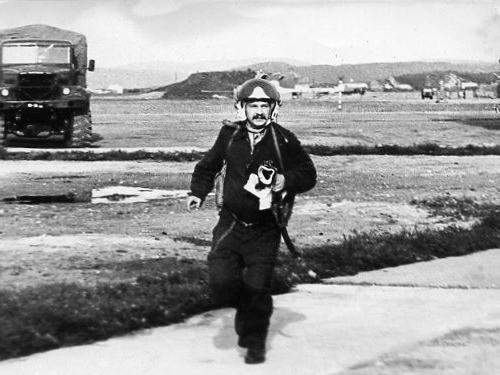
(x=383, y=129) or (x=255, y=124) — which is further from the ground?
(x=255, y=124)

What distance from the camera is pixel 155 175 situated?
15.8 metres

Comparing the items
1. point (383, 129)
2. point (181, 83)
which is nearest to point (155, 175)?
point (383, 129)

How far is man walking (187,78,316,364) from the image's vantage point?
5.40m

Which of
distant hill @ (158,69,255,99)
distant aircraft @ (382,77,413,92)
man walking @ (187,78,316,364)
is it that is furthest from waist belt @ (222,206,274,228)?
distant aircraft @ (382,77,413,92)

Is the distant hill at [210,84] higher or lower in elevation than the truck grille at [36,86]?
lower

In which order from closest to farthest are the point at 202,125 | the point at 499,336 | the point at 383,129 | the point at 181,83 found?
the point at 499,336 → the point at 383,129 → the point at 202,125 → the point at 181,83

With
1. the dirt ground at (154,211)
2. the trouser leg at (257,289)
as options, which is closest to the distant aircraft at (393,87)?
the dirt ground at (154,211)

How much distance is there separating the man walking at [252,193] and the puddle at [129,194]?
7.41 metres

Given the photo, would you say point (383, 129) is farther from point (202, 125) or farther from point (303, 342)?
point (303, 342)

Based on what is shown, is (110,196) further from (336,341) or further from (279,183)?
(279,183)

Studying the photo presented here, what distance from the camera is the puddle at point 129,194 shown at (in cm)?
1297

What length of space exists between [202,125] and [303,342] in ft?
91.3

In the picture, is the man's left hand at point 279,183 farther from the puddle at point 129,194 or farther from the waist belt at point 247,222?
the puddle at point 129,194

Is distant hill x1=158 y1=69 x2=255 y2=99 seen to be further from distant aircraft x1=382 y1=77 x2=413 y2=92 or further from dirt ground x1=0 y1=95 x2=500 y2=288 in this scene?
dirt ground x1=0 y1=95 x2=500 y2=288
